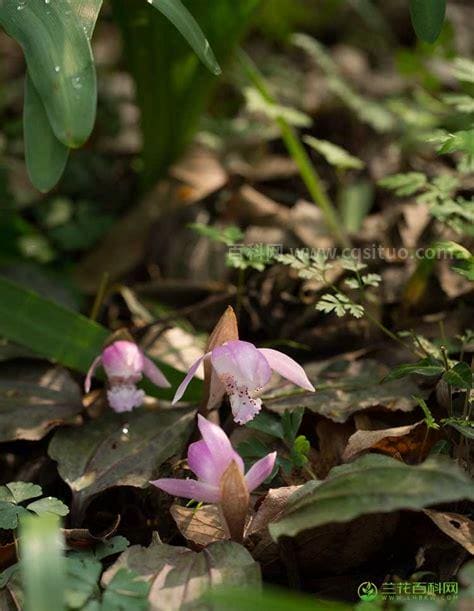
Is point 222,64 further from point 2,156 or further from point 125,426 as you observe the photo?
point 125,426

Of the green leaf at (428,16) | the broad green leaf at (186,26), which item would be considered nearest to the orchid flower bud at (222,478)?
the broad green leaf at (186,26)

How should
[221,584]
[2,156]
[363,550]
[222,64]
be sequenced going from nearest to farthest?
[221,584]
[363,550]
[222,64]
[2,156]

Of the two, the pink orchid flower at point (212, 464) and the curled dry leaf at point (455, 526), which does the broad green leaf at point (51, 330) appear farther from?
the curled dry leaf at point (455, 526)

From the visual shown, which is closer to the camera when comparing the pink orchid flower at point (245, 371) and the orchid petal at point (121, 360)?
the pink orchid flower at point (245, 371)

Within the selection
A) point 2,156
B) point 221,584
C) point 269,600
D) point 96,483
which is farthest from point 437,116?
point 269,600

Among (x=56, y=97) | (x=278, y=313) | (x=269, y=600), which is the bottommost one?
(x=278, y=313)
